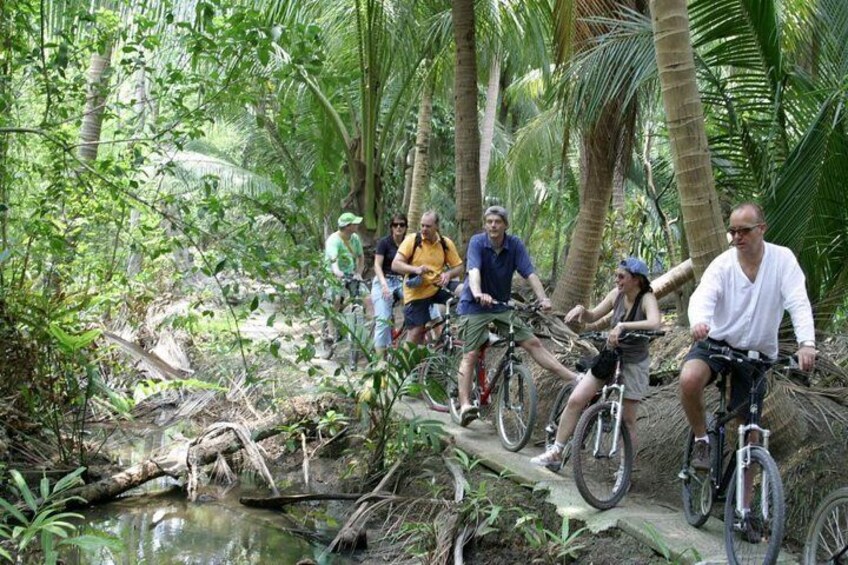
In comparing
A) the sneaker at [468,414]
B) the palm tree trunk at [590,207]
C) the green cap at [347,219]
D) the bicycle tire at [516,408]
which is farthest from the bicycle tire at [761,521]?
the green cap at [347,219]

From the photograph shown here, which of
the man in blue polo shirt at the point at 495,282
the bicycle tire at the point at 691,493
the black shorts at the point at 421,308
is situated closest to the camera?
the bicycle tire at the point at 691,493

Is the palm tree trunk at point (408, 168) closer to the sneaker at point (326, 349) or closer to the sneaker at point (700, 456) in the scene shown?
the sneaker at point (326, 349)

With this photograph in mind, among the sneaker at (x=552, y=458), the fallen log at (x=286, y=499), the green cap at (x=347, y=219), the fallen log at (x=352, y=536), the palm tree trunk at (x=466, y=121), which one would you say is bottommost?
the fallen log at (x=352, y=536)

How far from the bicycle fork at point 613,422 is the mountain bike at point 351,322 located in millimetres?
2403

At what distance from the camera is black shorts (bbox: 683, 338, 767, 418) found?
17.2 feet

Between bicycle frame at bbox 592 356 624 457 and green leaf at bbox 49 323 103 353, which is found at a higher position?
green leaf at bbox 49 323 103 353

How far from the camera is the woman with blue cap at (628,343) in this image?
6.43 meters

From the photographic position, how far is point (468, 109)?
10.5m

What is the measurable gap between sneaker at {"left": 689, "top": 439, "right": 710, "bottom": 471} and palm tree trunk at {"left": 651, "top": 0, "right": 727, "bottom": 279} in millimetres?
1199

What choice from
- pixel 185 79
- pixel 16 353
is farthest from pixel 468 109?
pixel 16 353

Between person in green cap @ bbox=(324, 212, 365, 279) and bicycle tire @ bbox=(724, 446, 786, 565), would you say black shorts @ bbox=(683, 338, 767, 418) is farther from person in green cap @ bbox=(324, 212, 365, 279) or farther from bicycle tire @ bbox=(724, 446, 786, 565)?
person in green cap @ bbox=(324, 212, 365, 279)

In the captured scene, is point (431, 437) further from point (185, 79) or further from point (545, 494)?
point (185, 79)

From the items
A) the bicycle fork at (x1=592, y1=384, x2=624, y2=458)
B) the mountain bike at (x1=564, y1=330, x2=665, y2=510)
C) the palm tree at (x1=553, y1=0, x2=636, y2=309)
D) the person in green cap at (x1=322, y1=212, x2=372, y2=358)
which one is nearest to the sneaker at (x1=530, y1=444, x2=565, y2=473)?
the mountain bike at (x1=564, y1=330, x2=665, y2=510)

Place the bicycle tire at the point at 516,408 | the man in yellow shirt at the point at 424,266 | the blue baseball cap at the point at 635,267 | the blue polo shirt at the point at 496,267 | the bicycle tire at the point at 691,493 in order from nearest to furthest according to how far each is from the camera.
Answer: the bicycle tire at the point at 691,493 < the blue baseball cap at the point at 635,267 < the bicycle tire at the point at 516,408 < the blue polo shirt at the point at 496,267 < the man in yellow shirt at the point at 424,266
